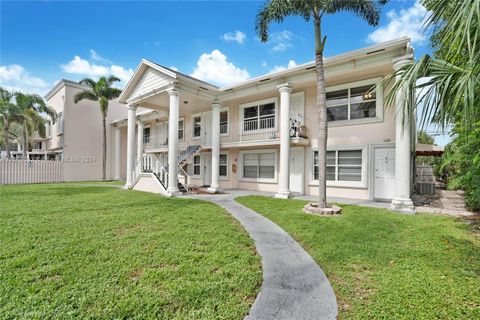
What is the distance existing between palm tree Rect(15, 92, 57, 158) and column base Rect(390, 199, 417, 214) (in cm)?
2517

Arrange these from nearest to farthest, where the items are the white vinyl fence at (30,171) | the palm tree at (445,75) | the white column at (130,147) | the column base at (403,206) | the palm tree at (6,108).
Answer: the palm tree at (445,75) → the column base at (403,206) → the white column at (130,147) → the white vinyl fence at (30,171) → the palm tree at (6,108)

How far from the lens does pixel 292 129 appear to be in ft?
36.2

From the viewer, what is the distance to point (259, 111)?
13219 millimetres

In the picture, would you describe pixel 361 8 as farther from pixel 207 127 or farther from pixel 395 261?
pixel 207 127

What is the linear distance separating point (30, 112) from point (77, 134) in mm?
3725

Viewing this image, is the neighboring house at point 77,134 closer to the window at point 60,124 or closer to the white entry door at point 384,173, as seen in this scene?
the window at point 60,124

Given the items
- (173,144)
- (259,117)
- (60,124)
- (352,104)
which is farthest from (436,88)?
(60,124)

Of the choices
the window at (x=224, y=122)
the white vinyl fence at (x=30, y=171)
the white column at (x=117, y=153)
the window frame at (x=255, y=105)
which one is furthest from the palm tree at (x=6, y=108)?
the window frame at (x=255, y=105)

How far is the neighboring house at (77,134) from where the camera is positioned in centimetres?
1961

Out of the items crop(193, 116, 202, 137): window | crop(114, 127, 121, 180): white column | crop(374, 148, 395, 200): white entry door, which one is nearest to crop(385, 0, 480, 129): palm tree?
crop(374, 148, 395, 200): white entry door

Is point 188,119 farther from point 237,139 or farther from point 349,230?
point 349,230

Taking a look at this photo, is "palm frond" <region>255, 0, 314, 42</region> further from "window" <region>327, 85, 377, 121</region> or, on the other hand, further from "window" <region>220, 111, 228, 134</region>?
"window" <region>220, 111, 228, 134</region>

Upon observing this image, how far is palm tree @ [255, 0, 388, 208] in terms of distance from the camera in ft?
24.6

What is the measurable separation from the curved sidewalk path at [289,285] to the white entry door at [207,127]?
10447 millimetres
